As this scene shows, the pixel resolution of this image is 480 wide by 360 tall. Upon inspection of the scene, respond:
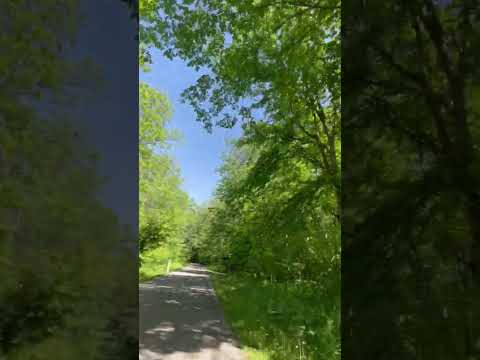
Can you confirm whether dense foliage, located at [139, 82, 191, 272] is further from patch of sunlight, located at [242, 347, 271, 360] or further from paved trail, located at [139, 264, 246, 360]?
patch of sunlight, located at [242, 347, 271, 360]

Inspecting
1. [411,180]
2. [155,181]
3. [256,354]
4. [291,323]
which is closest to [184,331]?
[256,354]

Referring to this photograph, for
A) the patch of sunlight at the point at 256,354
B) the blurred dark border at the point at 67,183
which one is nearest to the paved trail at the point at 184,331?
the patch of sunlight at the point at 256,354

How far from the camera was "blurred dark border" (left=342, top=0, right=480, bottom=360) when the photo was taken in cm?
116

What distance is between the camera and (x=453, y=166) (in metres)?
1.18

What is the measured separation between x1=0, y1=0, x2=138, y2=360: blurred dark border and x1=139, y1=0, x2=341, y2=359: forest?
216 centimetres

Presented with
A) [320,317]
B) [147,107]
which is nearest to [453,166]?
[320,317]

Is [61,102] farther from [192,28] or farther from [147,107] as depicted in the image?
[147,107]

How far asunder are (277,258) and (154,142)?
5082mm

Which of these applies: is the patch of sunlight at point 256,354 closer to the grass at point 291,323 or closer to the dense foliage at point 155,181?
the grass at point 291,323

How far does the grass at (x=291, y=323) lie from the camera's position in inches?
130

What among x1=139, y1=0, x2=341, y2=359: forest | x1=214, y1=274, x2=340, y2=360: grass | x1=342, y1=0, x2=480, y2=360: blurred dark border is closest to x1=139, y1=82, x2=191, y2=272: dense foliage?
x1=139, y1=0, x2=341, y2=359: forest

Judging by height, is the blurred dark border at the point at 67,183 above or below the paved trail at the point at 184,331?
above

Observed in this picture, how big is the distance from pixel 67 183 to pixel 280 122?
144 inches

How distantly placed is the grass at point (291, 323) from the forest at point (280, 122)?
14 mm
